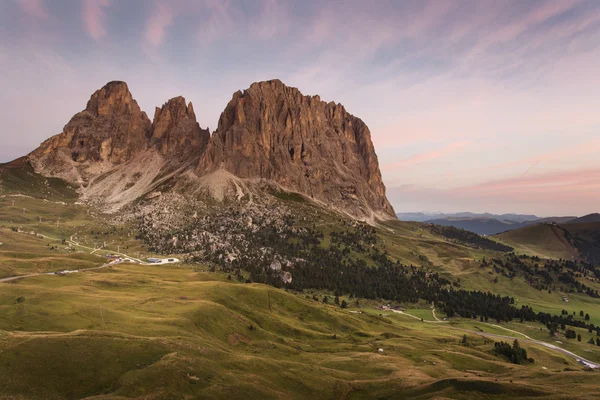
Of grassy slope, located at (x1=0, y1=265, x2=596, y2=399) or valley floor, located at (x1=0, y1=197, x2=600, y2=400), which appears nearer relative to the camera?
grassy slope, located at (x1=0, y1=265, x2=596, y2=399)

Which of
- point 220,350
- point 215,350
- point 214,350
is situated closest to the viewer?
point 214,350

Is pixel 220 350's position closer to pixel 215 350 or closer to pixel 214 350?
pixel 215 350

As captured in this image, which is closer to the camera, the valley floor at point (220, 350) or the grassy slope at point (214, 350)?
the grassy slope at point (214, 350)

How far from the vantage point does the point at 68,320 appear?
259ft

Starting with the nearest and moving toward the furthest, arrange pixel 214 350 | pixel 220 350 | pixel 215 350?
1. pixel 214 350
2. pixel 215 350
3. pixel 220 350

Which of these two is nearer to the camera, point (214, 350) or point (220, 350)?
point (214, 350)

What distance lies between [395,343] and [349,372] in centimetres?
4143

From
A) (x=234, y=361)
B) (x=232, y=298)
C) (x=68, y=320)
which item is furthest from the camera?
(x=232, y=298)

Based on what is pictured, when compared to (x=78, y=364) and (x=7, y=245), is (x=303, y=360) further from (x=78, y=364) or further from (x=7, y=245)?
(x=7, y=245)

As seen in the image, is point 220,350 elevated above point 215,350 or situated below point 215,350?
below

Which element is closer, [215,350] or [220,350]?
[215,350]

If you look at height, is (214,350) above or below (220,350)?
above

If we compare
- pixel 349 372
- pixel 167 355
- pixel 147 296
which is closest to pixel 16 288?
pixel 147 296

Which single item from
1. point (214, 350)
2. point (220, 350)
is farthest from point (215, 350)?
point (220, 350)
